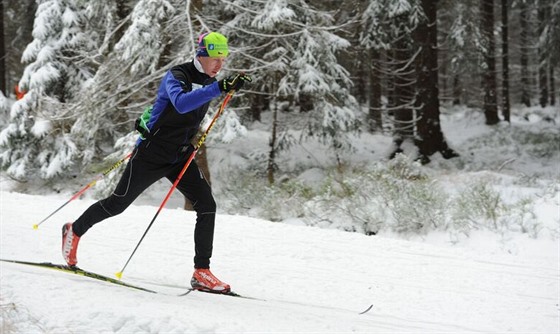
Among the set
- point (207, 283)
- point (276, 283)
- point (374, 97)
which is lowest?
point (276, 283)

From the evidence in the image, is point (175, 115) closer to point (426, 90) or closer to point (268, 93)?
point (268, 93)

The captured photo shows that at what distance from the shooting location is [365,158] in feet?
50.7

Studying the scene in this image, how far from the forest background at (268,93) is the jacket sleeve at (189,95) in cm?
399

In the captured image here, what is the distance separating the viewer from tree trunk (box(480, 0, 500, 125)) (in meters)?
20.6

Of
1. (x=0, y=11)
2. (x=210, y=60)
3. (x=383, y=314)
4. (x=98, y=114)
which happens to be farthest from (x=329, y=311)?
(x=0, y=11)

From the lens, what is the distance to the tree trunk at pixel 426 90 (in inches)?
583

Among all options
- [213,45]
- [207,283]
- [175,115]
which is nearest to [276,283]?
[207,283]

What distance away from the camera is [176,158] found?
462 centimetres

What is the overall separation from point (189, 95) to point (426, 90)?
1213cm

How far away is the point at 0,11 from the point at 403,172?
57.4ft

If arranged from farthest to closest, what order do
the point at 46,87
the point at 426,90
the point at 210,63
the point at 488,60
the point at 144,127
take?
the point at 488,60
the point at 426,90
the point at 46,87
the point at 144,127
the point at 210,63

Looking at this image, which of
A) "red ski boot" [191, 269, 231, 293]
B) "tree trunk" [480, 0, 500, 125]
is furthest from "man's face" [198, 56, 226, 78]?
"tree trunk" [480, 0, 500, 125]

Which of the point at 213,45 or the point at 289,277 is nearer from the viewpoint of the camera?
the point at 213,45

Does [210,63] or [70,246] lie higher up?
[210,63]
